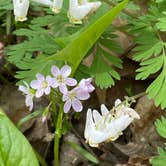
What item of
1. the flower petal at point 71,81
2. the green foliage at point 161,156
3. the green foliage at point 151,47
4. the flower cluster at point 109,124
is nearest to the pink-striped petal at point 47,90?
the flower petal at point 71,81

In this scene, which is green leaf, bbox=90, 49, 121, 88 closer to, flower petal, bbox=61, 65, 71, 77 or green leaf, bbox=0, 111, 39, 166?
flower petal, bbox=61, 65, 71, 77

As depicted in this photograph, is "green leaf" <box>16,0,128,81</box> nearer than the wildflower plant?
Yes

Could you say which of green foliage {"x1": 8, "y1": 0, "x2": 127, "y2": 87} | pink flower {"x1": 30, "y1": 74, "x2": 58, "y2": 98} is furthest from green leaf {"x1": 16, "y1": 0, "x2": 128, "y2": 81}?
pink flower {"x1": 30, "y1": 74, "x2": 58, "y2": 98}

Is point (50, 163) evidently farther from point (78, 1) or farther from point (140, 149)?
point (78, 1)

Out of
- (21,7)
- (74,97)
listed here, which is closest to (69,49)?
(74,97)

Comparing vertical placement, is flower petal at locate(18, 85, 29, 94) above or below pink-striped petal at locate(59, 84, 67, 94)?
below

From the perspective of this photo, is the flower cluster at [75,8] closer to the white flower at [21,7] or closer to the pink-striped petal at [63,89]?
the white flower at [21,7]

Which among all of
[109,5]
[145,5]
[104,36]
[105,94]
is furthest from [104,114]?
[145,5]
